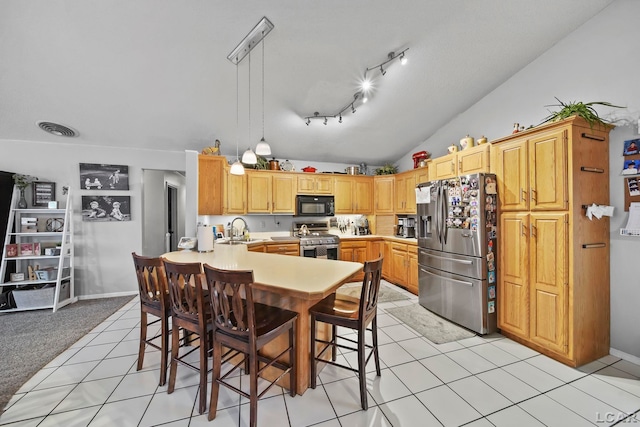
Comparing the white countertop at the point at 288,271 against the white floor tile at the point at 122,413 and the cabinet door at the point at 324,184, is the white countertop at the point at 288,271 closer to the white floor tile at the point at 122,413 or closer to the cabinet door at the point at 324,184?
the white floor tile at the point at 122,413

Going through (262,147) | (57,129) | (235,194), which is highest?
(57,129)

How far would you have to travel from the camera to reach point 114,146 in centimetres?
421

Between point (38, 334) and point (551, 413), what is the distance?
507 centimetres

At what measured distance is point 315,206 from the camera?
5.12 meters

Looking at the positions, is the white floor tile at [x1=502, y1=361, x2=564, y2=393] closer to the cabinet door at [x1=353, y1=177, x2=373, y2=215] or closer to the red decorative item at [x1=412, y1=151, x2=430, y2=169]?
the red decorative item at [x1=412, y1=151, x2=430, y2=169]

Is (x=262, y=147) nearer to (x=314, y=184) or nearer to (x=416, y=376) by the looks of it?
(x=314, y=184)

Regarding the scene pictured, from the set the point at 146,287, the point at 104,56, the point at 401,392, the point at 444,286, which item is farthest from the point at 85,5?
the point at 444,286

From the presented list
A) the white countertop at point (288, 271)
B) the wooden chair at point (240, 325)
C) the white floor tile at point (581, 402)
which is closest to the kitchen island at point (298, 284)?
the white countertop at point (288, 271)

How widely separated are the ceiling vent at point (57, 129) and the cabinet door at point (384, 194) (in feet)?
17.3

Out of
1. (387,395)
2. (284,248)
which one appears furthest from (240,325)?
(284,248)

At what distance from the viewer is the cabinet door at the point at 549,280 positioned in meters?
2.33

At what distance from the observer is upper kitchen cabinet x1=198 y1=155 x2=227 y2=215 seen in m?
4.07

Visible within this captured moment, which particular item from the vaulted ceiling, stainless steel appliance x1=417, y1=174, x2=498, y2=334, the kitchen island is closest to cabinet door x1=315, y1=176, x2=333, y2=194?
the vaulted ceiling

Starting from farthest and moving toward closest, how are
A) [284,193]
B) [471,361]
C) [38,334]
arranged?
1. [284,193]
2. [38,334]
3. [471,361]
